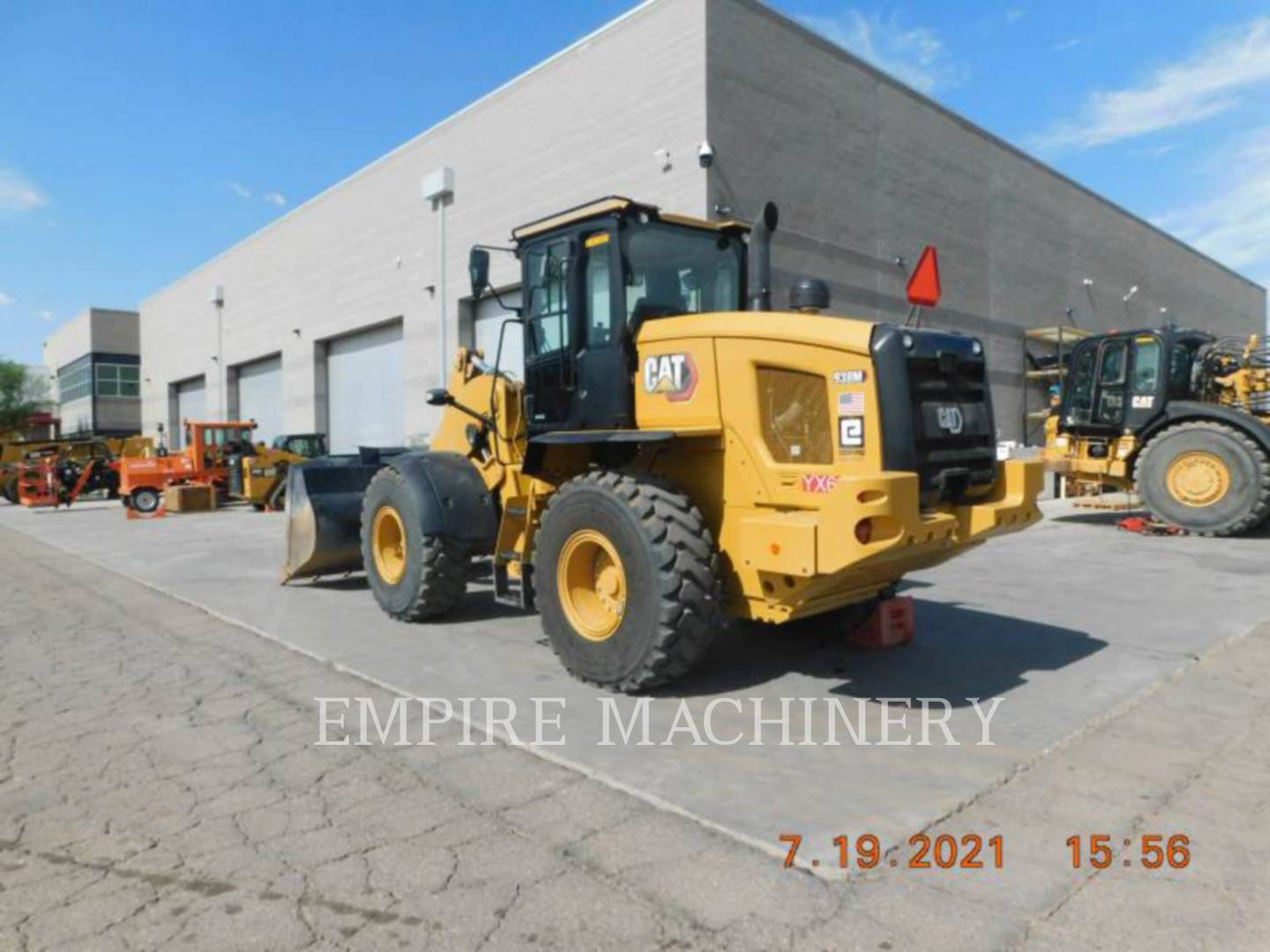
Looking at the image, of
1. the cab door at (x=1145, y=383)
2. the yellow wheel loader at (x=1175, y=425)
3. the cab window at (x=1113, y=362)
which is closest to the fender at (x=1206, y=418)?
the yellow wheel loader at (x=1175, y=425)

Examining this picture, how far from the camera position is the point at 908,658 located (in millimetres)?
5590

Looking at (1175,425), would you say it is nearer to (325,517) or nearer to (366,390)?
(325,517)

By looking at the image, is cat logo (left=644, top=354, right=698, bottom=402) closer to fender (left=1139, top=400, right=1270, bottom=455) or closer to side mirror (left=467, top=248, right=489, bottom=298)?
side mirror (left=467, top=248, right=489, bottom=298)

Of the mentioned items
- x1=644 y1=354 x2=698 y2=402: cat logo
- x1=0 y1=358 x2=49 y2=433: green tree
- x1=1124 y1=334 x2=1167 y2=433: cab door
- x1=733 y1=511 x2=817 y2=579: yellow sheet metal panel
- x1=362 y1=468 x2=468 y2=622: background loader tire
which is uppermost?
x1=0 y1=358 x2=49 y2=433: green tree

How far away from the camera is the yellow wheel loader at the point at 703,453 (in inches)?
174

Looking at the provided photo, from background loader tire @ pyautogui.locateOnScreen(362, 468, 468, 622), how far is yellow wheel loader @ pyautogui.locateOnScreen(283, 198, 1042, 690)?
0.11 feet

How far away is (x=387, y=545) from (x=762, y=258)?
3866mm

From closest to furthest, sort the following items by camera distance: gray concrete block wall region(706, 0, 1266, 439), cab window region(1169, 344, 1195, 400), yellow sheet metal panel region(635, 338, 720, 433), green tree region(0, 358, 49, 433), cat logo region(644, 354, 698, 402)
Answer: yellow sheet metal panel region(635, 338, 720, 433) → cat logo region(644, 354, 698, 402) → cab window region(1169, 344, 1195, 400) → gray concrete block wall region(706, 0, 1266, 439) → green tree region(0, 358, 49, 433)

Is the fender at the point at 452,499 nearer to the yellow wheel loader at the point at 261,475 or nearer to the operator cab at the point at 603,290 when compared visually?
the operator cab at the point at 603,290

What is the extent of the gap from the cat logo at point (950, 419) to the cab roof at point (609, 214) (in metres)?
1.99

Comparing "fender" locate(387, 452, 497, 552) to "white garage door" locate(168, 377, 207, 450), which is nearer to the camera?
"fender" locate(387, 452, 497, 552)

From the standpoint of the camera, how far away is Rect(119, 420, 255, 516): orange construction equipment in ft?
70.3

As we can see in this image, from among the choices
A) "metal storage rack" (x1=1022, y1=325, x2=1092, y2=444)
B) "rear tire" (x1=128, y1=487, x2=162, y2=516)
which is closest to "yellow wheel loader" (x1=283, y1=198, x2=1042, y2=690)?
"rear tire" (x1=128, y1=487, x2=162, y2=516)

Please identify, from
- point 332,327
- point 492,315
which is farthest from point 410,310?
point 332,327
